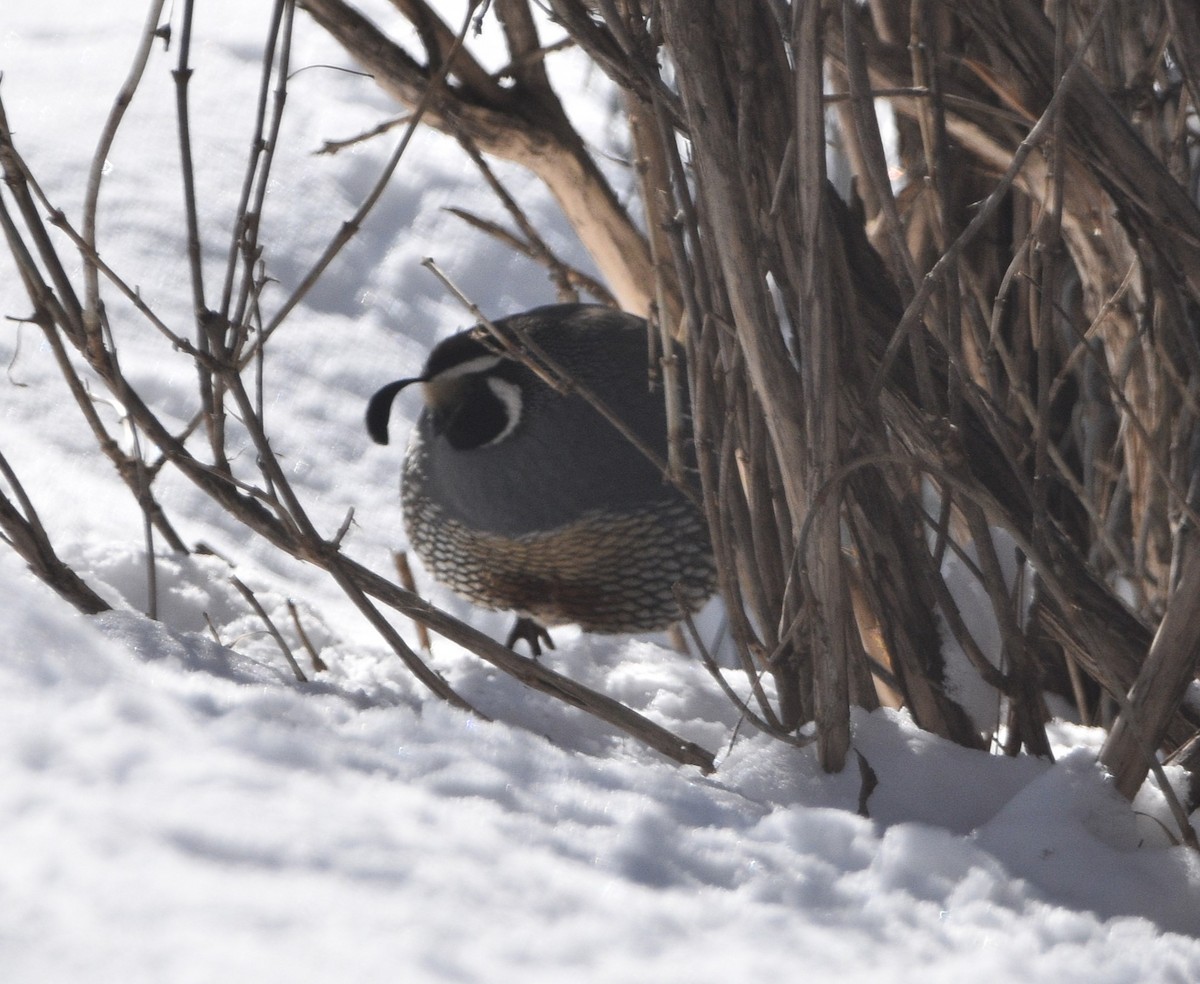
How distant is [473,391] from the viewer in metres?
2.26

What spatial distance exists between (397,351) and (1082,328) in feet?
5.51

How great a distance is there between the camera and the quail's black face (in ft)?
7.29

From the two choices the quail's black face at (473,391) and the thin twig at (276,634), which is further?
the quail's black face at (473,391)

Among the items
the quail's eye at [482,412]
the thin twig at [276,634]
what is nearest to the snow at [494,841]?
the thin twig at [276,634]

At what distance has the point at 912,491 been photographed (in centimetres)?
130

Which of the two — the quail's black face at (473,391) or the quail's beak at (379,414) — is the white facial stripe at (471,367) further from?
the quail's beak at (379,414)

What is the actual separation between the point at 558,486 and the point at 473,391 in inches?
8.1

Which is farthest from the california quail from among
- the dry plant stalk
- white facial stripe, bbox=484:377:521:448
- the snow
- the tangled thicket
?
the dry plant stalk

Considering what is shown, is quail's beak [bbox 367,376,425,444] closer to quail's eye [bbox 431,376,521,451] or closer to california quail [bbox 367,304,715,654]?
california quail [bbox 367,304,715,654]

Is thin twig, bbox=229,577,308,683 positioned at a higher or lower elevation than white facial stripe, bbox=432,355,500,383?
lower

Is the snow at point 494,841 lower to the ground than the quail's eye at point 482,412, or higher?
lower

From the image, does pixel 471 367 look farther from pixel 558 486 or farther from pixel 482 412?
pixel 558 486

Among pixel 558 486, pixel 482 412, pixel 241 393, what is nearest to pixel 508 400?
pixel 482 412

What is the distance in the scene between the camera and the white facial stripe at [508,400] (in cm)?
223
